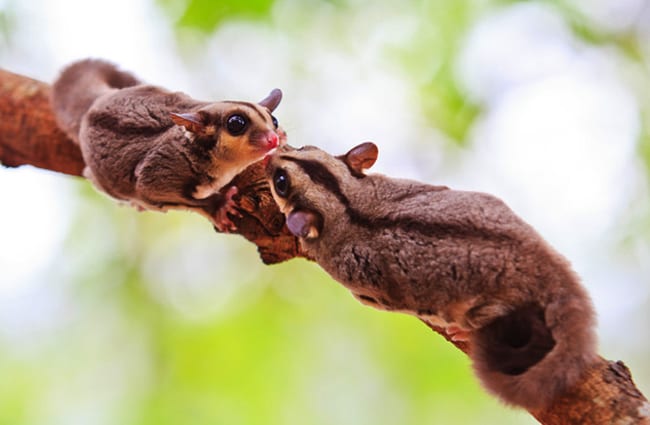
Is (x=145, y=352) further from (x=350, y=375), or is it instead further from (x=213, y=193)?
(x=213, y=193)

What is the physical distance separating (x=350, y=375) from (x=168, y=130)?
3.11m

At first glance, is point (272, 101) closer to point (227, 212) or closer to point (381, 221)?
point (227, 212)

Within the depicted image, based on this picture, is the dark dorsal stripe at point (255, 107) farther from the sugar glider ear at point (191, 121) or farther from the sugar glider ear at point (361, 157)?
the sugar glider ear at point (361, 157)

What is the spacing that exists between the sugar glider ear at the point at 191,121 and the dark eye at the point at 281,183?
1.69ft

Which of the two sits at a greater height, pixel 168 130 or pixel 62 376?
pixel 168 130

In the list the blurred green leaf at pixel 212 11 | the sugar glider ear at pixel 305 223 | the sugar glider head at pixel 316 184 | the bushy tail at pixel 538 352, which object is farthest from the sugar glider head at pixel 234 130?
the blurred green leaf at pixel 212 11

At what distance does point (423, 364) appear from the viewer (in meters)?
5.98

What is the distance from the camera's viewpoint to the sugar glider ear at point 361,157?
3074mm

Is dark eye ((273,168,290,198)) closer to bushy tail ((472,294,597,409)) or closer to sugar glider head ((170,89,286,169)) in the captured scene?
sugar glider head ((170,89,286,169))

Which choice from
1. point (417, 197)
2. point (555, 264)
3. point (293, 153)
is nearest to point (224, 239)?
point (293, 153)

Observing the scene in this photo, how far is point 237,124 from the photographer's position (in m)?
3.38

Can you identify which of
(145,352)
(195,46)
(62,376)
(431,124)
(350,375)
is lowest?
(62,376)

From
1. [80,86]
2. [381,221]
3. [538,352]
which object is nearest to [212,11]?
[80,86]

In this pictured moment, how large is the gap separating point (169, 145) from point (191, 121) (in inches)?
9.8
